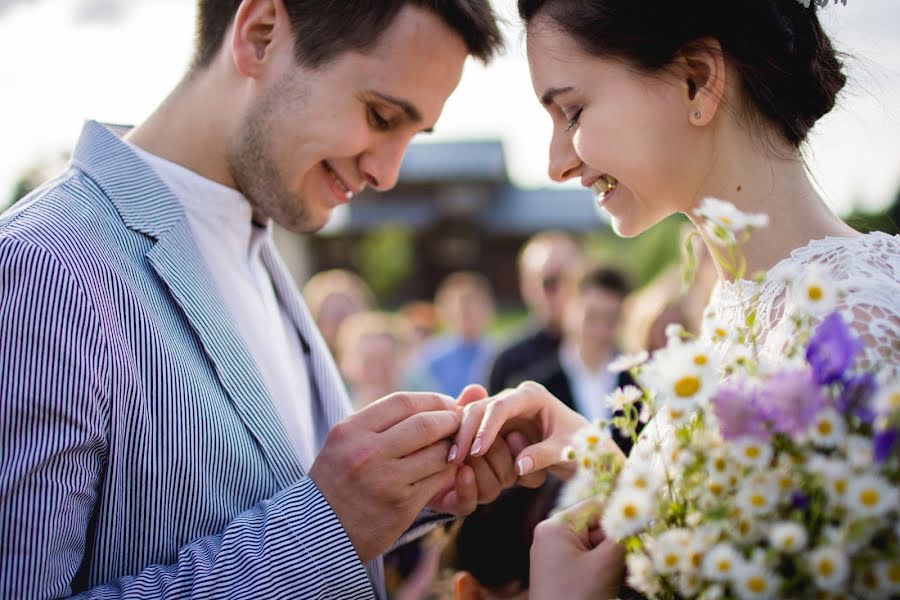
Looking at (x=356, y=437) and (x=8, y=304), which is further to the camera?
(x=356, y=437)

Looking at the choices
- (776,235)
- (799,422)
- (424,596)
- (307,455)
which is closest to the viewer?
(799,422)

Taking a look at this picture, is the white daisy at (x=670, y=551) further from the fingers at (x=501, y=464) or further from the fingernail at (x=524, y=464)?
the fingers at (x=501, y=464)

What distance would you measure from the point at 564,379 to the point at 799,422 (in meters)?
4.77

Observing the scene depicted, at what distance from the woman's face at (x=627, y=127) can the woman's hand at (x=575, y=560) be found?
0.78m

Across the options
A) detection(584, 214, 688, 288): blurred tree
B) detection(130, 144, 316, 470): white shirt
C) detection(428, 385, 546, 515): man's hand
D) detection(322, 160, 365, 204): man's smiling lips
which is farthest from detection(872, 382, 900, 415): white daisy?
detection(584, 214, 688, 288): blurred tree

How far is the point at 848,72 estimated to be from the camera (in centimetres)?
202

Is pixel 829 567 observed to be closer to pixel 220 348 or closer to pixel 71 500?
pixel 71 500

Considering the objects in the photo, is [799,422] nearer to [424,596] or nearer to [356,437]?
[356,437]

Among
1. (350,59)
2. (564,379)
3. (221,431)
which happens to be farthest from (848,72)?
(564,379)

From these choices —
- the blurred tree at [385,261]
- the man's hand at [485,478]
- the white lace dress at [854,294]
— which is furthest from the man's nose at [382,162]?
the blurred tree at [385,261]

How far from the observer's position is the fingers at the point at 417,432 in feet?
6.18

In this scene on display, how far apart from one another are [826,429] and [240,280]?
1.90 meters

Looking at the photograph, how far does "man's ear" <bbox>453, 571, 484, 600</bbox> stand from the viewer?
2.27 metres

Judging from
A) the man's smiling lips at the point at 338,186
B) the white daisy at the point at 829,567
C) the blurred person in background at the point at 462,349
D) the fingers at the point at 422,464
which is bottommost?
the blurred person in background at the point at 462,349
